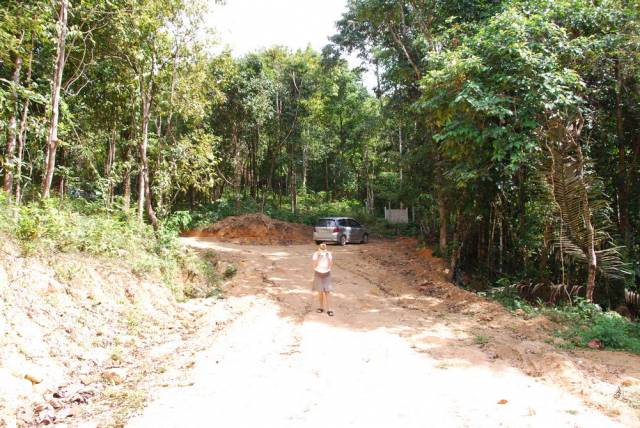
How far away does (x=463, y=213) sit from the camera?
12586 mm

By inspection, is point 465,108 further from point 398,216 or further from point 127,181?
point 398,216

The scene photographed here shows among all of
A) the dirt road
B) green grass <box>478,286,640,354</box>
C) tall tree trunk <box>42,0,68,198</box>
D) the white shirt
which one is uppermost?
tall tree trunk <box>42,0,68,198</box>

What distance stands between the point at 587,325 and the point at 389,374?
4.79 meters

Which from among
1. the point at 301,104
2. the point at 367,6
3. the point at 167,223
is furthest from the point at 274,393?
the point at 301,104

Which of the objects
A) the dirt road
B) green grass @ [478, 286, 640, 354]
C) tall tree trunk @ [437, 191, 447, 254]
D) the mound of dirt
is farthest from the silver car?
green grass @ [478, 286, 640, 354]

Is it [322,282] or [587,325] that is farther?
[322,282]

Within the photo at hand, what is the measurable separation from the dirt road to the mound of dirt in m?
12.3

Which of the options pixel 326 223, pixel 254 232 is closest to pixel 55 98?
pixel 326 223

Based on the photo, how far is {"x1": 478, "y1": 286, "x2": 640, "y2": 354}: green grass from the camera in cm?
673

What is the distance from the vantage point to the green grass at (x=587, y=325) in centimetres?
673

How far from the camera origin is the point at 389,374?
215 inches

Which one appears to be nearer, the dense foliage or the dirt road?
the dirt road

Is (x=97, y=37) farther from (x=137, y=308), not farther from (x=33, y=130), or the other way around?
(x=137, y=308)

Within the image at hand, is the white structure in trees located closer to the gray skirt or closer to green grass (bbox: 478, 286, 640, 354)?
→ green grass (bbox: 478, 286, 640, 354)
